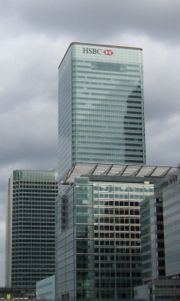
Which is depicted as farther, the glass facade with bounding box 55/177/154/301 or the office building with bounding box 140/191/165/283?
the glass facade with bounding box 55/177/154/301

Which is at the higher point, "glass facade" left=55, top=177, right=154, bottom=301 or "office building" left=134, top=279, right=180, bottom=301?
"glass facade" left=55, top=177, right=154, bottom=301

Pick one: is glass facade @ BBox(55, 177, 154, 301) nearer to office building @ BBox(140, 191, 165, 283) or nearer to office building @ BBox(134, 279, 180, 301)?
office building @ BBox(140, 191, 165, 283)

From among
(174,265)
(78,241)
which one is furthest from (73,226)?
(174,265)

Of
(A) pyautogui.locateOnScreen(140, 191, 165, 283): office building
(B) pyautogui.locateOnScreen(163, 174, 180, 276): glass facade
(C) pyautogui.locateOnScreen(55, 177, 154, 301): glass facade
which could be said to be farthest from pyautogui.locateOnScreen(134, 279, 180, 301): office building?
(C) pyautogui.locateOnScreen(55, 177, 154, 301): glass facade

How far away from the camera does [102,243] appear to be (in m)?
197

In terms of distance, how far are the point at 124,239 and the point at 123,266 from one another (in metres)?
8.49

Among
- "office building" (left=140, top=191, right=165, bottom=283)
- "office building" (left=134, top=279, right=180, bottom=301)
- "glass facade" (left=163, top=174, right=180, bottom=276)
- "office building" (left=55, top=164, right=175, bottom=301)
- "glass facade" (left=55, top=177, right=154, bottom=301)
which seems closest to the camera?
"office building" (left=134, top=279, right=180, bottom=301)

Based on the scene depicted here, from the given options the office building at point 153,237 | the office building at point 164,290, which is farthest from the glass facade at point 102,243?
the office building at point 164,290

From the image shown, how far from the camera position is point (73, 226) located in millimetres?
199375

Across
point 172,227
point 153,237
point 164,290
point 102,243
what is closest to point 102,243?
point 102,243

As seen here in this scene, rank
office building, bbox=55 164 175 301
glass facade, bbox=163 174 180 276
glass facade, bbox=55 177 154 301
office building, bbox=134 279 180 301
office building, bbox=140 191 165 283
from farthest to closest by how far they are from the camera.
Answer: office building, bbox=55 164 175 301 → glass facade, bbox=55 177 154 301 → office building, bbox=140 191 165 283 → glass facade, bbox=163 174 180 276 → office building, bbox=134 279 180 301

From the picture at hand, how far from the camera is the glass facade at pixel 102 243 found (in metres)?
193

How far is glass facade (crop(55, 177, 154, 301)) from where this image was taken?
193 meters

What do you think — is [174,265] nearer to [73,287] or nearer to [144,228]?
[144,228]
